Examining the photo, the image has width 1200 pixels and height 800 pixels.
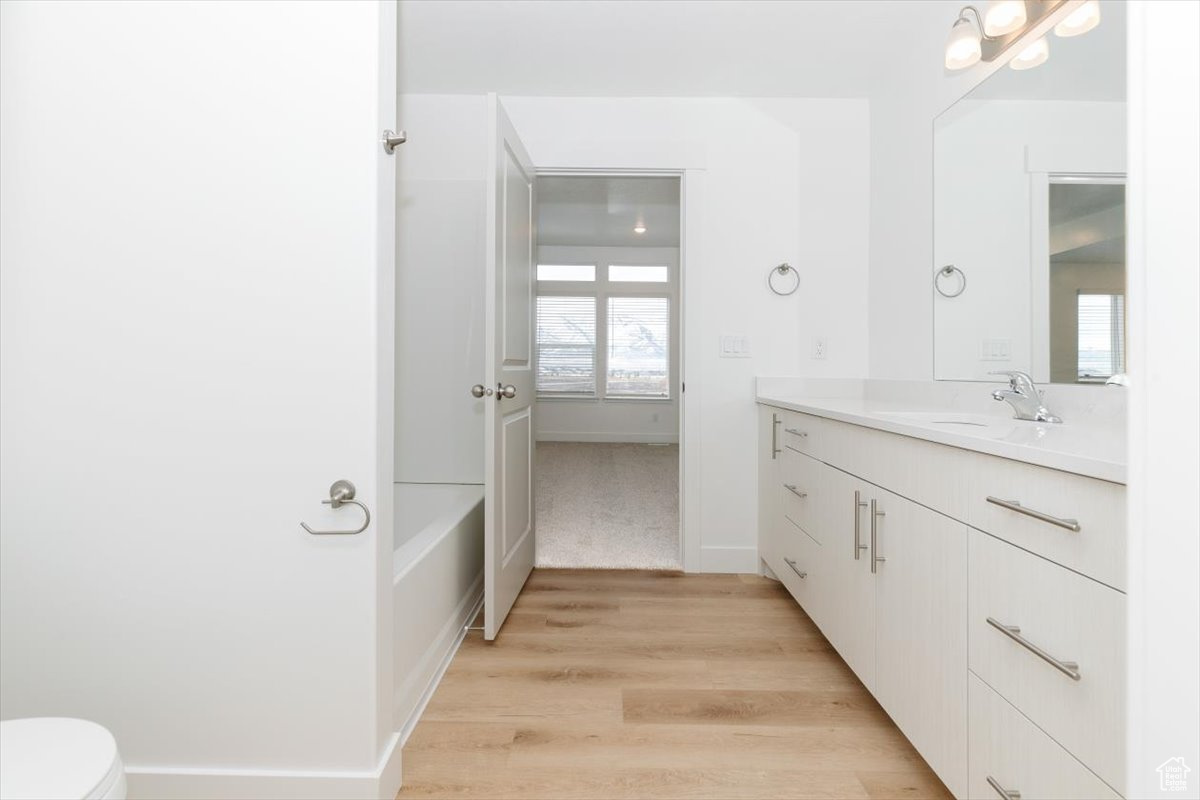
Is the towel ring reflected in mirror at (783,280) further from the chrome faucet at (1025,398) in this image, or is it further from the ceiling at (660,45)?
the chrome faucet at (1025,398)

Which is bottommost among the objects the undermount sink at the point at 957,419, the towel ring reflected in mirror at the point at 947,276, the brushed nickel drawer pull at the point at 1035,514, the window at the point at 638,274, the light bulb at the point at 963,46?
the brushed nickel drawer pull at the point at 1035,514

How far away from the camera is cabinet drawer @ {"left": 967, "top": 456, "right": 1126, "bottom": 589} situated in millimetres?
825

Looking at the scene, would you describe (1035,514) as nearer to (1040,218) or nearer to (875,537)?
(875,537)

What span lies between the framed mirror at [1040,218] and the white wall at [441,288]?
2.04 m

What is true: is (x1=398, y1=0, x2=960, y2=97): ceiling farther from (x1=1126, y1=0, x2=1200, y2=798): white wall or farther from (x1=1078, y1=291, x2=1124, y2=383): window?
(x1=1126, y1=0, x2=1200, y2=798): white wall

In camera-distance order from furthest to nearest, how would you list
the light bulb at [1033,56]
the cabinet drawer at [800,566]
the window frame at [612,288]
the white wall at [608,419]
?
the white wall at [608,419] → the window frame at [612,288] → the cabinet drawer at [800,566] → the light bulb at [1033,56]

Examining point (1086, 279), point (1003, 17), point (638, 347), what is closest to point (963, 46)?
point (1003, 17)

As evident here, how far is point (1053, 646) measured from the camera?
0.94 metres

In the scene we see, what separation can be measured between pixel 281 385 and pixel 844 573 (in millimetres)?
1612

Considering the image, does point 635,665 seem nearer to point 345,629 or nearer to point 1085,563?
point 345,629

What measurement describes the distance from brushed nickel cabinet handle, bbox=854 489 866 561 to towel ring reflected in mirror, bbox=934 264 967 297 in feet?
3.37

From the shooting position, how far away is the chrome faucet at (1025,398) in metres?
1.64

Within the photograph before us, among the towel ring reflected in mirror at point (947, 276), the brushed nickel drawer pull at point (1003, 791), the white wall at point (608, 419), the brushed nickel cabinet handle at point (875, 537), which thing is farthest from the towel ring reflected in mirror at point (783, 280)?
the white wall at point (608, 419)

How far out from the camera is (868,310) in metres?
2.95
